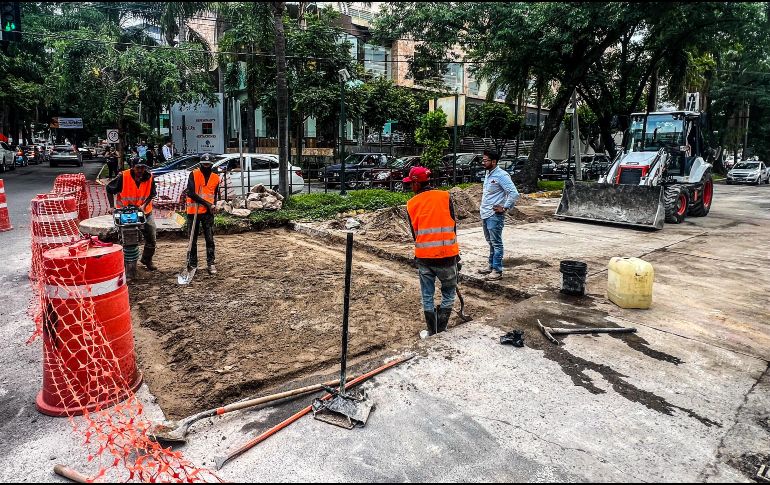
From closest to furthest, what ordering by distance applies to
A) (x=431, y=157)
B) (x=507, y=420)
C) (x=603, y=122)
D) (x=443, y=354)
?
(x=507, y=420), (x=443, y=354), (x=431, y=157), (x=603, y=122)

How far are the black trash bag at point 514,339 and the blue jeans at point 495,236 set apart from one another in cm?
255

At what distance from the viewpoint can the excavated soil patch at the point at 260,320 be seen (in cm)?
450

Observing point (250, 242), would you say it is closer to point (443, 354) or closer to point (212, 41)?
point (443, 354)

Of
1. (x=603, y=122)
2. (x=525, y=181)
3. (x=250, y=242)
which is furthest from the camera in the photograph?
(x=603, y=122)

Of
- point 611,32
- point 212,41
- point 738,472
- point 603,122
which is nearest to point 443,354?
point 738,472

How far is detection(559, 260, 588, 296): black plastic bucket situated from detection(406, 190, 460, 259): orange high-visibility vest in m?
2.23

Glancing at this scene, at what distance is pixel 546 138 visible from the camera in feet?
69.1

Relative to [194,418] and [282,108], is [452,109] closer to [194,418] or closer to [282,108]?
[282,108]

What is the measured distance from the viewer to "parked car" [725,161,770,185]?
33656 mm

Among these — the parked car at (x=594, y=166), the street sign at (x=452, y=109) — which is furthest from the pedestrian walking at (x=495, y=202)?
the parked car at (x=594, y=166)

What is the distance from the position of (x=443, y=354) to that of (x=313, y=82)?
2114cm

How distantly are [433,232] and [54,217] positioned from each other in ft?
18.9

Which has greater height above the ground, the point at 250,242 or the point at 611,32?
the point at 611,32

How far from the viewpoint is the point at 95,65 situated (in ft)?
66.3
